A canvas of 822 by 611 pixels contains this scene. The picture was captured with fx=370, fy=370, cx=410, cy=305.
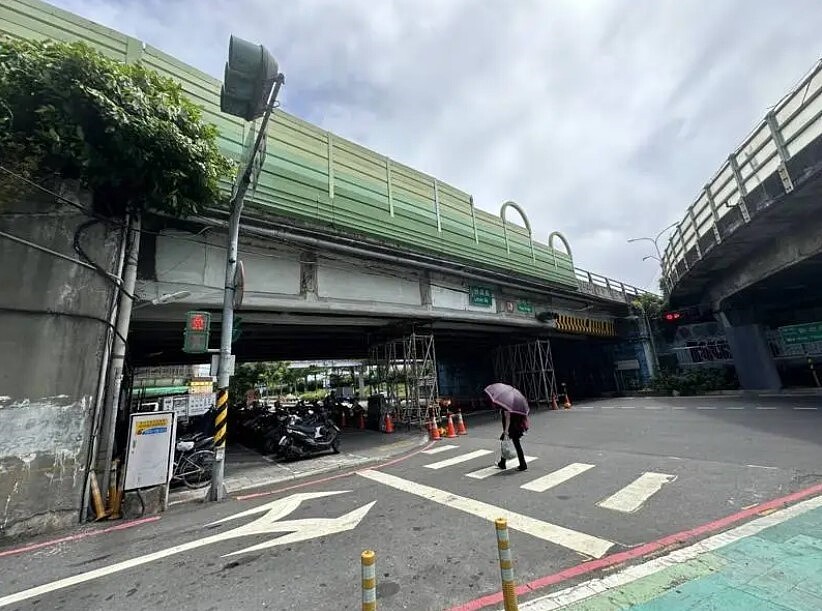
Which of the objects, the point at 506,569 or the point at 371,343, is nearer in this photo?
the point at 506,569

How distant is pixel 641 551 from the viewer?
153 inches

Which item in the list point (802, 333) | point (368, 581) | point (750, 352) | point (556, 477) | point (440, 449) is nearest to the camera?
point (368, 581)

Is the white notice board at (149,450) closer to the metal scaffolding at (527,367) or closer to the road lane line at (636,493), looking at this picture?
the road lane line at (636,493)

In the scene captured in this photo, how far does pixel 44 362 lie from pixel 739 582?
9.43 m

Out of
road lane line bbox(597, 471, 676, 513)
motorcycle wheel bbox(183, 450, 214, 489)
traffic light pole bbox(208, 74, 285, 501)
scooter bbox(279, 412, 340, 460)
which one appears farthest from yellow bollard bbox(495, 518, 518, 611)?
scooter bbox(279, 412, 340, 460)

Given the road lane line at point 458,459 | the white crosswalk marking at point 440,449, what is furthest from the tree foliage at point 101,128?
the white crosswalk marking at point 440,449

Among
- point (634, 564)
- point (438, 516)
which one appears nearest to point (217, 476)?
point (438, 516)

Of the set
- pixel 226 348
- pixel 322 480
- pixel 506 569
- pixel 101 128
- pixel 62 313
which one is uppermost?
pixel 101 128

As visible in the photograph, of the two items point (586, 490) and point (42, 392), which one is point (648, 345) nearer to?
point (586, 490)

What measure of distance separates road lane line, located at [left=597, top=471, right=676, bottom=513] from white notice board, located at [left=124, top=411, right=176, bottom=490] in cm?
740

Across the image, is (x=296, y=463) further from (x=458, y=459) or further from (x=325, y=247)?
(x=325, y=247)

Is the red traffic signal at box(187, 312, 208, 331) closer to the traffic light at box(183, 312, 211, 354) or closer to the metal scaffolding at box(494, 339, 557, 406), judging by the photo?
the traffic light at box(183, 312, 211, 354)

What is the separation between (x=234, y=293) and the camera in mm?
7648

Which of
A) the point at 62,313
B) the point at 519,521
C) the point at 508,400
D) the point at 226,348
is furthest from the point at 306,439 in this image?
the point at 519,521
